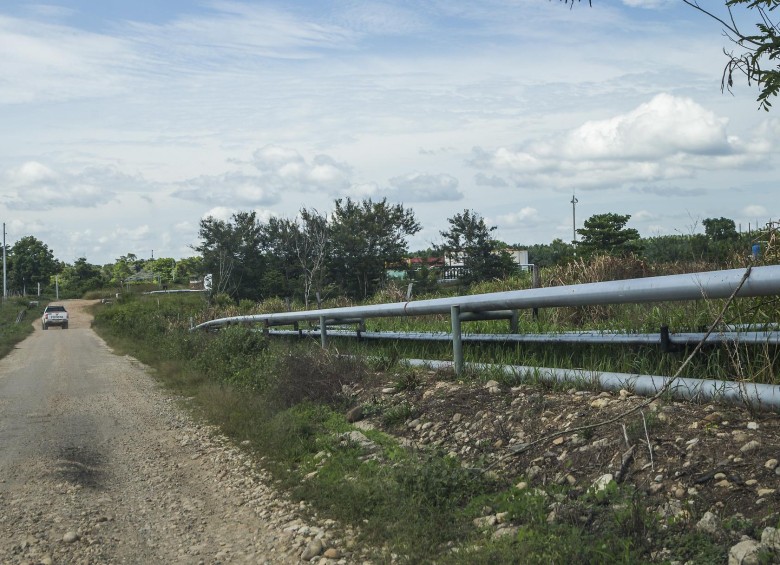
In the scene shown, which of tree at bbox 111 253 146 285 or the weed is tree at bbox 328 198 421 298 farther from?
tree at bbox 111 253 146 285

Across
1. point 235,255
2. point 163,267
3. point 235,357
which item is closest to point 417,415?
point 235,357

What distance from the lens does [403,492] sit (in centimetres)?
492

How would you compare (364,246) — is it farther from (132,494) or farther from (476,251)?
(132,494)

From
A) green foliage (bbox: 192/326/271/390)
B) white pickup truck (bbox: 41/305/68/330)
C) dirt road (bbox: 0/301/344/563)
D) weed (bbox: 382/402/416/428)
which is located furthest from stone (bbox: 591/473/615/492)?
white pickup truck (bbox: 41/305/68/330)

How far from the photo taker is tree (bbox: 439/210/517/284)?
31906mm

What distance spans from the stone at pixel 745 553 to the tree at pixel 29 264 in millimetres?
113835

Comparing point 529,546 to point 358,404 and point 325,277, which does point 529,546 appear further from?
point 325,277

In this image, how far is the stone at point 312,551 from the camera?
15.1ft

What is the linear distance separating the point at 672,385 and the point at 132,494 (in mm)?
4110

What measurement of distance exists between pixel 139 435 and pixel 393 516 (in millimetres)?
4879

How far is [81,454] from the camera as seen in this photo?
7.69 metres

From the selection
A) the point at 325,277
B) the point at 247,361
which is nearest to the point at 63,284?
the point at 325,277

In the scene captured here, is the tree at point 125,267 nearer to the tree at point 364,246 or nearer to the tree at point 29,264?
the tree at point 29,264

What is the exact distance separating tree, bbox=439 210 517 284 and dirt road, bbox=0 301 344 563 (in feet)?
72.6
